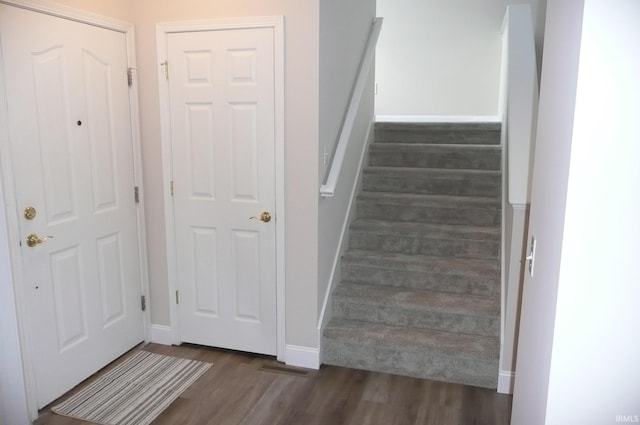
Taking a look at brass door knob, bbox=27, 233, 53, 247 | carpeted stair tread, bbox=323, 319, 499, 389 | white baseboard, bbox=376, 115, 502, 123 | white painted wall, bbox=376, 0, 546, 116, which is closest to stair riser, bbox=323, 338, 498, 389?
carpeted stair tread, bbox=323, 319, 499, 389

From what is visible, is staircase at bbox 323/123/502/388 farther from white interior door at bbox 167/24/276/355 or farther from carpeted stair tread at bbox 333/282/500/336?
white interior door at bbox 167/24/276/355

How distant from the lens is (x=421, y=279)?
10.8ft

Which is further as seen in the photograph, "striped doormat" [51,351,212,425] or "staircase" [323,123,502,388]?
"staircase" [323,123,502,388]

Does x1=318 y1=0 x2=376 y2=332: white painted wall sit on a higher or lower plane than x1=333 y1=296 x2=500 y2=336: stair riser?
higher

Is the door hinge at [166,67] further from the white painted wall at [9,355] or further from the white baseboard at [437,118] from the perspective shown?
the white baseboard at [437,118]

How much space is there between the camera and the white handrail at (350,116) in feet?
9.50

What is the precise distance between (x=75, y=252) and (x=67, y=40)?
1107 mm

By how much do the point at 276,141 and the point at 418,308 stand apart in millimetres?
1337

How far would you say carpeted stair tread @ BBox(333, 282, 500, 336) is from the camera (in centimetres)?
299

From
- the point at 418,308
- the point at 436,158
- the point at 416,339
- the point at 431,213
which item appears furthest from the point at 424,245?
the point at 436,158

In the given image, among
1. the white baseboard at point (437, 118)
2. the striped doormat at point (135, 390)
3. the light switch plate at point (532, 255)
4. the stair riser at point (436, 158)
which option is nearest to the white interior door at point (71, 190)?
the striped doormat at point (135, 390)

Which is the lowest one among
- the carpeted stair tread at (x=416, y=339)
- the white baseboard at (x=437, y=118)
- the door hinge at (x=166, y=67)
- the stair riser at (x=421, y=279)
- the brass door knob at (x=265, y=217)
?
the carpeted stair tread at (x=416, y=339)

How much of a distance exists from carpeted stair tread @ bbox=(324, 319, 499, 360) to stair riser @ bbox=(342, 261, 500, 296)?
1.08 feet

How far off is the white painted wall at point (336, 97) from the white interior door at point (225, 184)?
0.95ft
